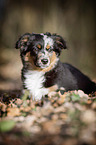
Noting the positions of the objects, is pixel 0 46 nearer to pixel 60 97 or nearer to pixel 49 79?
pixel 49 79

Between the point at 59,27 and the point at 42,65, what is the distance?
371 inches

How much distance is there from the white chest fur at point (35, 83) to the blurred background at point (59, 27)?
540cm

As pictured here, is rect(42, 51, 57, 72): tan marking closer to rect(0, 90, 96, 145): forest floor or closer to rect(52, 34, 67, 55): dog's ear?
rect(52, 34, 67, 55): dog's ear

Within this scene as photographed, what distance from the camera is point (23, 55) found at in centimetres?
514

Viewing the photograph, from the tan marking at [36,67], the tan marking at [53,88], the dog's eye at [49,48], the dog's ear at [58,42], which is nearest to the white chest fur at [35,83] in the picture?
the tan marking at [36,67]

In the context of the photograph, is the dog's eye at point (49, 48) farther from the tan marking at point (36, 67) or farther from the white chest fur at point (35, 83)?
the white chest fur at point (35, 83)

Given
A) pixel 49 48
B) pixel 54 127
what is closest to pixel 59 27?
pixel 49 48

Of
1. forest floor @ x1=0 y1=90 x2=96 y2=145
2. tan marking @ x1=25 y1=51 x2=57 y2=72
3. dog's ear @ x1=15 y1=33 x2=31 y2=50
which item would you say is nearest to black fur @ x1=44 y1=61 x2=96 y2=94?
tan marking @ x1=25 y1=51 x2=57 y2=72

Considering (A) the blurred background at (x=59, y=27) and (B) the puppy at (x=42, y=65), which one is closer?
(B) the puppy at (x=42, y=65)

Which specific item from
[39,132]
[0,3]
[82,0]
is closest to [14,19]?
[0,3]

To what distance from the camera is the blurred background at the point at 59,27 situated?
1241cm

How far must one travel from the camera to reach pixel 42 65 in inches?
191

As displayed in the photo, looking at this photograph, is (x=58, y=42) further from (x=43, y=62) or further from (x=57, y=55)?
(x=43, y=62)

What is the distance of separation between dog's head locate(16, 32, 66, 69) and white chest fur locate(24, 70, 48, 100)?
26 centimetres
